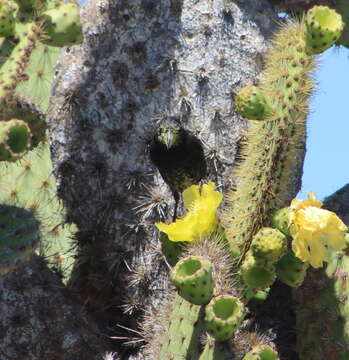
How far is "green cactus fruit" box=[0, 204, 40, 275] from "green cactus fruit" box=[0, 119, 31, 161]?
0.22 meters

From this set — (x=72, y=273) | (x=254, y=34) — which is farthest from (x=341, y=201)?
(x=72, y=273)

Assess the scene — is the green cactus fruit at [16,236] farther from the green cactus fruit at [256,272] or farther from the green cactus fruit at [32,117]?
the green cactus fruit at [256,272]

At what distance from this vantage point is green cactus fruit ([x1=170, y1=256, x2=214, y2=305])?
3.16 metres

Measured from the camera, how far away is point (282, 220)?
340cm

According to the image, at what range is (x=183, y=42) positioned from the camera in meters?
4.03

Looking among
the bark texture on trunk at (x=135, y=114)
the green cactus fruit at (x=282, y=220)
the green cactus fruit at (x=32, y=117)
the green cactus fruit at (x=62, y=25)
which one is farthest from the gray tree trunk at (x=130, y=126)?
the green cactus fruit at (x=282, y=220)

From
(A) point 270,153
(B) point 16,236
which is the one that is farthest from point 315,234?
(B) point 16,236

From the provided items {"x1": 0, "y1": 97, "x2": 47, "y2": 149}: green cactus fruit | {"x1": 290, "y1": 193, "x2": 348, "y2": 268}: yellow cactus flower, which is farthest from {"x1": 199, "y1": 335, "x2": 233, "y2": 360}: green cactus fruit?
{"x1": 0, "y1": 97, "x2": 47, "y2": 149}: green cactus fruit

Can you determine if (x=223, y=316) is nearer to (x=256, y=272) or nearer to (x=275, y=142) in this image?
(x=256, y=272)

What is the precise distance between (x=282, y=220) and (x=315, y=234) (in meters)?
0.14

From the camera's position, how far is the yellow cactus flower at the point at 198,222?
3441 millimetres

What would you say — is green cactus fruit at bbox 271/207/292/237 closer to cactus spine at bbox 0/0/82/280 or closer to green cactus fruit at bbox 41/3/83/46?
cactus spine at bbox 0/0/82/280

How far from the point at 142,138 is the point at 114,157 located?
12 centimetres

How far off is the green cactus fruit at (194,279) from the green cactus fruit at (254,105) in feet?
1.59
